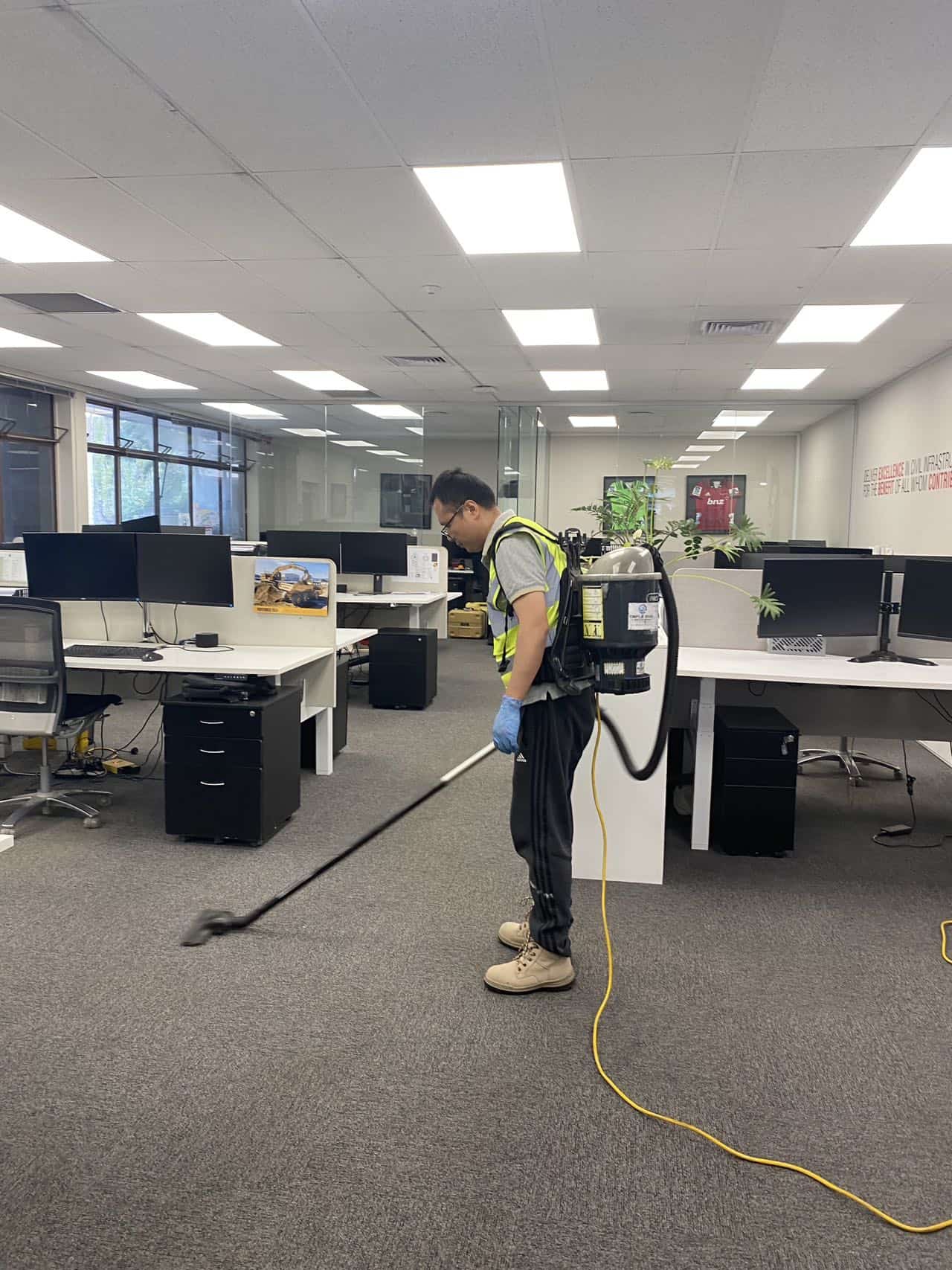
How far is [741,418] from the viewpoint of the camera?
947 centimetres

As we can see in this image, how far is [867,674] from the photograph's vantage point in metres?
3.21

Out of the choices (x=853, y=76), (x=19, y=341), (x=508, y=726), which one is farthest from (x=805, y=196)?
(x=19, y=341)

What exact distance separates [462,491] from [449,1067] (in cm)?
137

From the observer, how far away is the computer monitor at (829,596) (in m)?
3.62

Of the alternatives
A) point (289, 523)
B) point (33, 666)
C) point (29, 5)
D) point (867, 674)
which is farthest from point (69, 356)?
point (867, 674)

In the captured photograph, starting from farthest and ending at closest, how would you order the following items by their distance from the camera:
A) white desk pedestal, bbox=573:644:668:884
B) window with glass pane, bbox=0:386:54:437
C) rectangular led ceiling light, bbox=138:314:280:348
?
window with glass pane, bbox=0:386:54:437 < rectangular led ceiling light, bbox=138:314:280:348 < white desk pedestal, bbox=573:644:668:884

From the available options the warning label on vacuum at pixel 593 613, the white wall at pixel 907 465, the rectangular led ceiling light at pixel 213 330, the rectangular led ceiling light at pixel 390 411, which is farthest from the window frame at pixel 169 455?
the warning label on vacuum at pixel 593 613

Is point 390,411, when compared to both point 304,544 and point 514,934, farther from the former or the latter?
point 514,934

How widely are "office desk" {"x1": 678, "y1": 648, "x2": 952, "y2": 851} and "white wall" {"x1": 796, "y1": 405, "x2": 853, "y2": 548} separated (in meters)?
5.42

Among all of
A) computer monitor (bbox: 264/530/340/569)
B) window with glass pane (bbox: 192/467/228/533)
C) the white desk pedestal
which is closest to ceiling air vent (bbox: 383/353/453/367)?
computer monitor (bbox: 264/530/340/569)

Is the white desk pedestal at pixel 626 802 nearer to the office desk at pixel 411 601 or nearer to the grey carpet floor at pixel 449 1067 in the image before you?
the grey carpet floor at pixel 449 1067

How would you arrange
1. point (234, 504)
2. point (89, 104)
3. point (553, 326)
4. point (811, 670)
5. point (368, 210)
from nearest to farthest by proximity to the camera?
point (89, 104) < point (811, 670) < point (368, 210) < point (553, 326) < point (234, 504)

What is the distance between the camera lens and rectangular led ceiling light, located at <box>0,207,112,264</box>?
168 inches

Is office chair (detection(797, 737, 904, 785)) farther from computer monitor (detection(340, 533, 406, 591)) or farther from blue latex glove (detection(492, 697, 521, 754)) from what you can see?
computer monitor (detection(340, 533, 406, 591))
